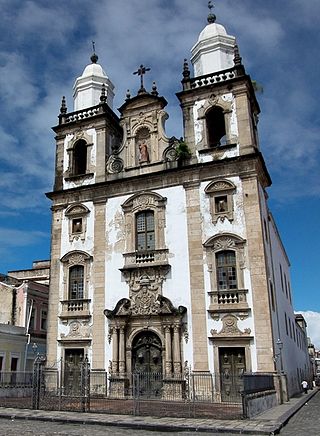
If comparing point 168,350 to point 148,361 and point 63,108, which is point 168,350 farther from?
point 63,108

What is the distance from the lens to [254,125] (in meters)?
24.6

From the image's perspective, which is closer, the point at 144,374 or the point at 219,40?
the point at 144,374

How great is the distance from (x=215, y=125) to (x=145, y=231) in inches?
297

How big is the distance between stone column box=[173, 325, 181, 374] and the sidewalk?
541cm

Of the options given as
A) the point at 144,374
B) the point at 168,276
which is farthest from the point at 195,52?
the point at 144,374

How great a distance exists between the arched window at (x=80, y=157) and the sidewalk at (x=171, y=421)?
15237 mm

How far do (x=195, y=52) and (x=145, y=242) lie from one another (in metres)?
11.9

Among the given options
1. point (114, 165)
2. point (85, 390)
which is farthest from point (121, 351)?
point (114, 165)

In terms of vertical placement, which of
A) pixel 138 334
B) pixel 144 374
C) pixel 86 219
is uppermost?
pixel 86 219

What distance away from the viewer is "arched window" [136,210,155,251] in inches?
921

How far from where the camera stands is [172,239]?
74.5 feet

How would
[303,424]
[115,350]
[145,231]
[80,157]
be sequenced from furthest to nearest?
[80,157], [145,231], [115,350], [303,424]

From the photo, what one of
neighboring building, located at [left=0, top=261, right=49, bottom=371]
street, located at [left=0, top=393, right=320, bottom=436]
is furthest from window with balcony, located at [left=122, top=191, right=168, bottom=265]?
street, located at [left=0, top=393, right=320, bottom=436]

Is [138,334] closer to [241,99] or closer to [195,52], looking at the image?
[241,99]
